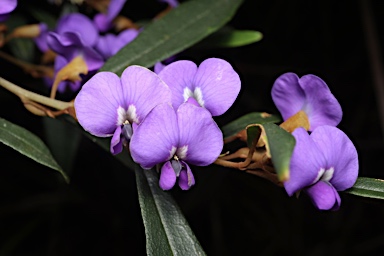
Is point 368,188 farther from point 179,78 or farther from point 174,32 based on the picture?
point 174,32

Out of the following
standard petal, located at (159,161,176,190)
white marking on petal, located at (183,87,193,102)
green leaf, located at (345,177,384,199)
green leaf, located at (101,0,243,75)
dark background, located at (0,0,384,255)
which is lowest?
dark background, located at (0,0,384,255)

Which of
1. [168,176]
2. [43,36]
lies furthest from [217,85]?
[43,36]

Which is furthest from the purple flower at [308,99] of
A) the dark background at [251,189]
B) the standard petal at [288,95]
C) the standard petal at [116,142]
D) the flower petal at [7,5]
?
the dark background at [251,189]

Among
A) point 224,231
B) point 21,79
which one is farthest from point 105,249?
point 21,79

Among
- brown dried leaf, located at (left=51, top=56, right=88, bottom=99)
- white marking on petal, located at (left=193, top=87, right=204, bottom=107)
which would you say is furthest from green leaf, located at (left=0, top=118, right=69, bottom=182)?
white marking on petal, located at (left=193, top=87, right=204, bottom=107)

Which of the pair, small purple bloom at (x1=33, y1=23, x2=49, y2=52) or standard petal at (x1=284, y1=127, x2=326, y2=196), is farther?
small purple bloom at (x1=33, y1=23, x2=49, y2=52)

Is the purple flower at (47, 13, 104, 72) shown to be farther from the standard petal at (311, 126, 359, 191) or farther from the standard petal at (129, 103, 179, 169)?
the standard petal at (311, 126, 359, 191)

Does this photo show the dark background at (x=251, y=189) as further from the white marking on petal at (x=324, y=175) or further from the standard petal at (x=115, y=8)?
the white marking on petal at (x=324, y=175)
